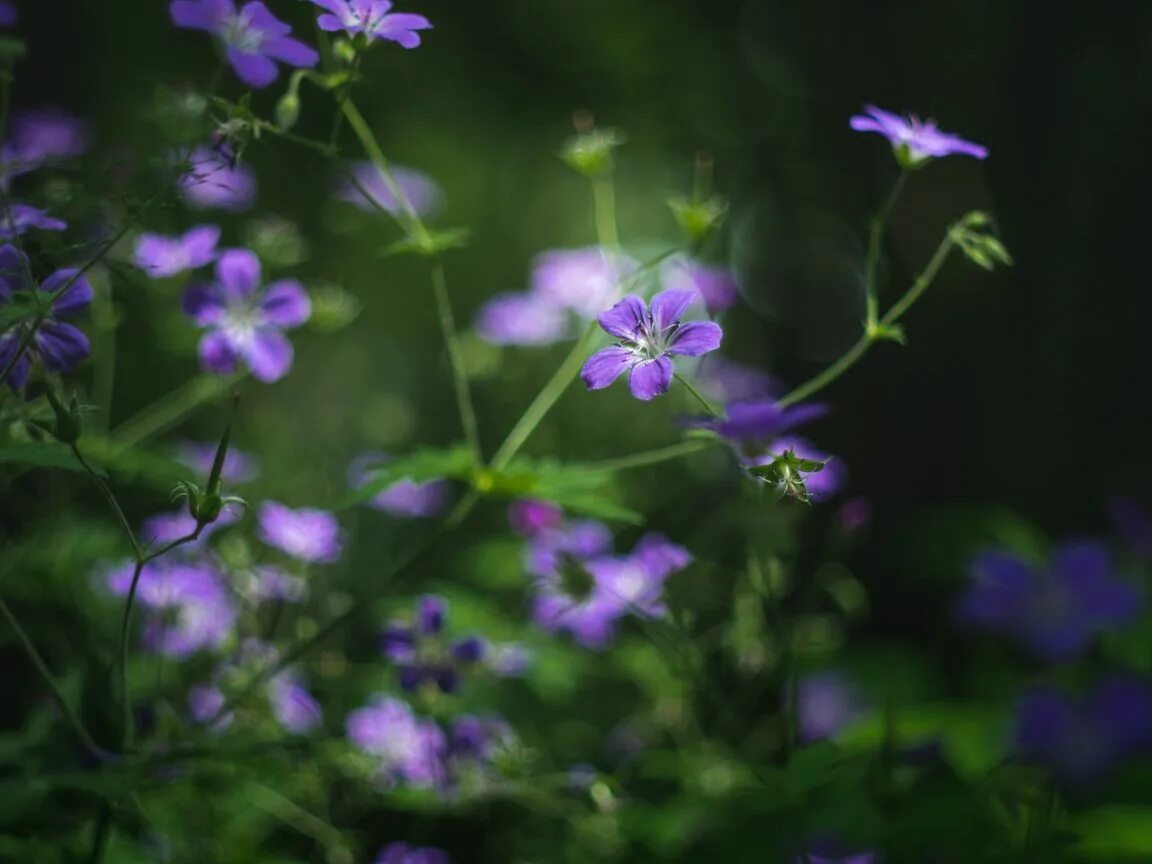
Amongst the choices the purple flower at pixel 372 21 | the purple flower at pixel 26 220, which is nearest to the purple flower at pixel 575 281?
the purple flower at pixel 372 21

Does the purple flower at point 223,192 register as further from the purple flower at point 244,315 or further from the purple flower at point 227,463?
the purple flower at point 227,463

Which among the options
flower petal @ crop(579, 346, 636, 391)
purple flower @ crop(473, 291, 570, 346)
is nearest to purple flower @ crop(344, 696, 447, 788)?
flower petal @ crop(579, 346, 636, 391)

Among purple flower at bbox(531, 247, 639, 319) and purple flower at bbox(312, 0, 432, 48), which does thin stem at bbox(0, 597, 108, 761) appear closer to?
purple flower at bbox(312, 0, 432, 48)

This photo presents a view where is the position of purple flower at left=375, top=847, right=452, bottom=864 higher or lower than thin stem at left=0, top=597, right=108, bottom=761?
lower

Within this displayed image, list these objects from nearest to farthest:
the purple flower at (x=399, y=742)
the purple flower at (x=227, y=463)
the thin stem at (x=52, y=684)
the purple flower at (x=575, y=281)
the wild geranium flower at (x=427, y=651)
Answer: the thin stem at (x=52, y=684) < the wild geranium flower at (x=427, y=651) < the purple flower at (x=399, y=742) < the purple flower at (x=227, y=463) < the purple flower at (x=575, y=281)

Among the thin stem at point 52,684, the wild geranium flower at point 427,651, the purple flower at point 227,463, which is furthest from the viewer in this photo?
the purple flower at point 227,463
